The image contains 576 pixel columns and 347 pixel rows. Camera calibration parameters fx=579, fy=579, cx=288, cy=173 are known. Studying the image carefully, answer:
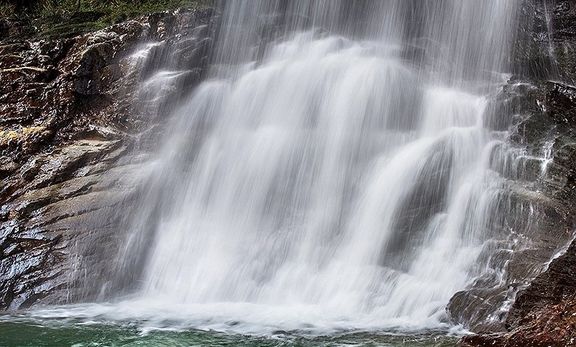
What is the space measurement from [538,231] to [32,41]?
1076 cm

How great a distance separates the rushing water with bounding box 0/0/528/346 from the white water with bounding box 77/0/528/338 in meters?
0.03

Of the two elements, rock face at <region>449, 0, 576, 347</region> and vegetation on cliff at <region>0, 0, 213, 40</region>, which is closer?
rock face at <region>449, 0, 576, 347</region>

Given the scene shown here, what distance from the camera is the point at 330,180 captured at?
9.53 meters

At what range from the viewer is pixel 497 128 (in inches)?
372

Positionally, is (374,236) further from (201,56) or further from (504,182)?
(201,56)

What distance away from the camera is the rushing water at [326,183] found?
7582 millimetres

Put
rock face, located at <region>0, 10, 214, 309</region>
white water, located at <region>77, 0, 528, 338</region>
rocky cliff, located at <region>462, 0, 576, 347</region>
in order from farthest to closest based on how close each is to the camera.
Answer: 1. rock face, located at <region>0, 10, 214, 309</region>
2. white water, located at <region>77, 0, 528, 338</region>
3. rocky cliff, located at <region>462, 0, 576, 347</region>

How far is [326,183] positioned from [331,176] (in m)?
0.16

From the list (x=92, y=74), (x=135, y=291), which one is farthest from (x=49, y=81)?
(x=135, y=291)

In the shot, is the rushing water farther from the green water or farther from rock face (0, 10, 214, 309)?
rock face (0, 10, 214, 309)

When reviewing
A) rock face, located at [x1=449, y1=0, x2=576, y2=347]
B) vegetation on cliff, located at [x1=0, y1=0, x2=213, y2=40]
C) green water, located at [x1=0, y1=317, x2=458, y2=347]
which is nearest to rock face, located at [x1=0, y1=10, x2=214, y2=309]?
vegetation on cliff, located at [x1=0, y1=0, x2=213, y2=40]

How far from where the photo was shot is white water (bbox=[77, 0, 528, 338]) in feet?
25.3

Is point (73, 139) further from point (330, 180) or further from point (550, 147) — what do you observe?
point (550, 147)

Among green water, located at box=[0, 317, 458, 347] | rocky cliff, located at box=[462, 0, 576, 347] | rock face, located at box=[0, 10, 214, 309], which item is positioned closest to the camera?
rocky cliff, located at box=[462, 0, 576, 347]
